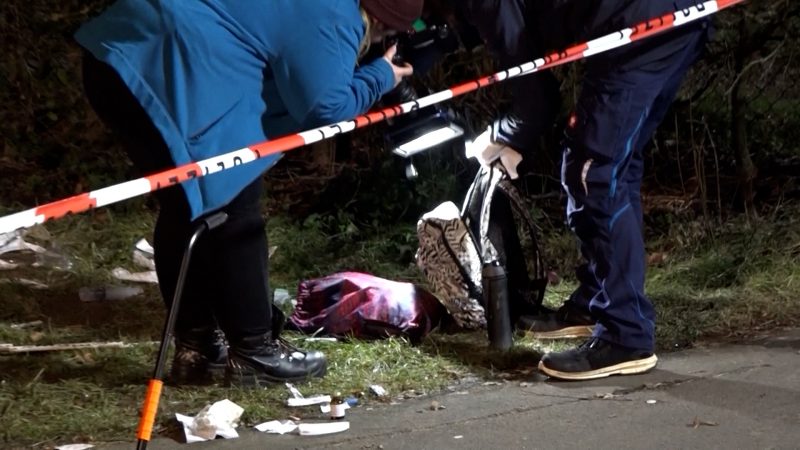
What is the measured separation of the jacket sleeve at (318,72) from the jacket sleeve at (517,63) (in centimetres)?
74

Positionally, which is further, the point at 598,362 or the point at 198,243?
the point at 598,362

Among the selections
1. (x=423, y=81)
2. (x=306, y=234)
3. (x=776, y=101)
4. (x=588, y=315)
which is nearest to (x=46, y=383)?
(x=588, y=315)

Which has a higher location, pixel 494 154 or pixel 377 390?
pixel 494 154

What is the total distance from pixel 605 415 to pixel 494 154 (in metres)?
1.26

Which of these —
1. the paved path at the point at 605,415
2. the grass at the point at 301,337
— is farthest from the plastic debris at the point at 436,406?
the grass at the point at 301,337

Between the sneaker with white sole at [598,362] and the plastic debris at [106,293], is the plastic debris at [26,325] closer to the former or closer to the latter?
the plastic debris at [106,293]

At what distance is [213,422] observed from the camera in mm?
3426

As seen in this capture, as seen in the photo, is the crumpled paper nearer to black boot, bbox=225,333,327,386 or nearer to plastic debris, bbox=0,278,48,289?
black boot, bbox=225,333,327,386

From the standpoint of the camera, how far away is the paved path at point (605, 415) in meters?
3.35

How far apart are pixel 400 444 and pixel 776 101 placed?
4.67 m

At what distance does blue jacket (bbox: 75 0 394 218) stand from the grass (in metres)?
0.84

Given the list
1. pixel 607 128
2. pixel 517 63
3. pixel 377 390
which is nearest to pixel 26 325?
pixel 377 390

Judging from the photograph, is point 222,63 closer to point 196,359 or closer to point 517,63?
point 196,359

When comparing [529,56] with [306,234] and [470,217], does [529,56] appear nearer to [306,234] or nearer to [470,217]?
[470,217]
